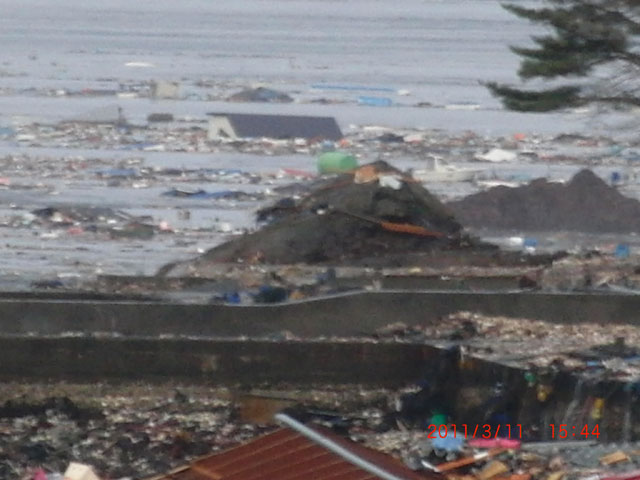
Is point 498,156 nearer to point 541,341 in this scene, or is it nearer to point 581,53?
point 581,53

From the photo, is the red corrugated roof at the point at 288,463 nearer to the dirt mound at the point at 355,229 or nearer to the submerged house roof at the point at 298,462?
the submerged house roof at the point at 298,462

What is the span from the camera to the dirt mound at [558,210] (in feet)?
67.8

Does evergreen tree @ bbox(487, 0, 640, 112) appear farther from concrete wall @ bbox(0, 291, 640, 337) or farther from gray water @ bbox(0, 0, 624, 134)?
gray water @ bbox(0, 0, 624, 134)

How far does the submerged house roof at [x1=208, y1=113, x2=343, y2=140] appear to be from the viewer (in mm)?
30125

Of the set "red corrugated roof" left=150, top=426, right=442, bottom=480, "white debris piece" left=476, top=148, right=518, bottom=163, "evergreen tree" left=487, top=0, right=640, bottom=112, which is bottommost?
"white debris piece" left=476, top=148, right=518, bottom=163

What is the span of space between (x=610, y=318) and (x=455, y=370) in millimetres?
2283

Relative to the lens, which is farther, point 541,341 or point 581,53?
point 581,53

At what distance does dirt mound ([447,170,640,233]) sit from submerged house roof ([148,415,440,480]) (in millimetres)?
12489

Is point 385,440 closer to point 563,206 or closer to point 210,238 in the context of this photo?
point 210,238

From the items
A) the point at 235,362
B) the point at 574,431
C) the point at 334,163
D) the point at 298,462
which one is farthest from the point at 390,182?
the point at 298,462

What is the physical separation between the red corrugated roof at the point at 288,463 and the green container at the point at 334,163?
15788 mm

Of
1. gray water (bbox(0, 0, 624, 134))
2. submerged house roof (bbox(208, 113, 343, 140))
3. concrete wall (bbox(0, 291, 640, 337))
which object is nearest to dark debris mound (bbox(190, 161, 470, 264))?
concrete wall (bbox(0, 291, 640, 337))

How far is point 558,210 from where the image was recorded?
20734 millimetres

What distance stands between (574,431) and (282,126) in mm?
21045
